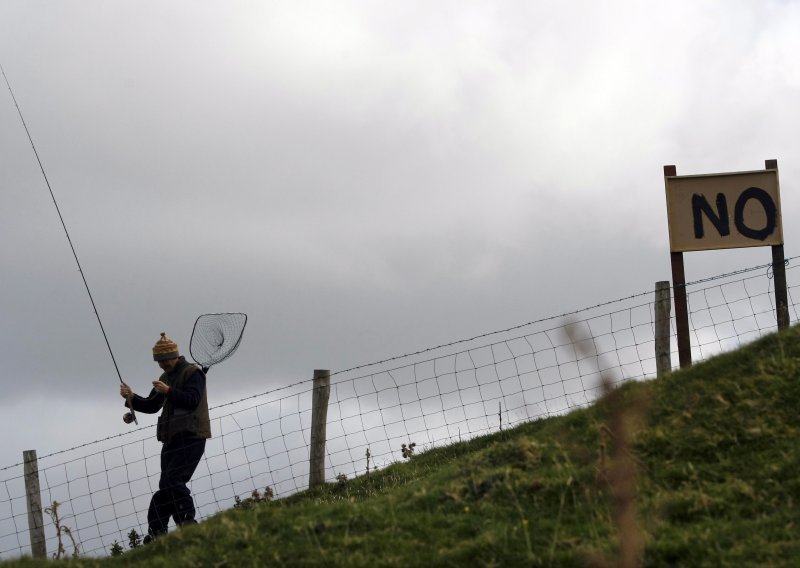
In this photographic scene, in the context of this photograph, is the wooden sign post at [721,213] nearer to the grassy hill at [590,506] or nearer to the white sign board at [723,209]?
the white sign board at [723,209]

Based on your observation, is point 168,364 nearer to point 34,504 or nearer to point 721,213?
point 34,504

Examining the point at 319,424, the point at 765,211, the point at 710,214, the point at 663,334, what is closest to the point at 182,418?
the point at 319,424

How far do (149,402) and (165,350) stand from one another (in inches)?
24.2

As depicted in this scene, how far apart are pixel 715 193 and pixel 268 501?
575 cm

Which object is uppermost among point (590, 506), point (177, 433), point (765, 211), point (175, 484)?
point (765, 211)

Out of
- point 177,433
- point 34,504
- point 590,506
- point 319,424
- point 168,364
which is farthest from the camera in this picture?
point 319,424

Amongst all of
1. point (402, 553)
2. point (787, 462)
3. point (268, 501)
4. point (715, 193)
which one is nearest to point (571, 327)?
point (402, 553)

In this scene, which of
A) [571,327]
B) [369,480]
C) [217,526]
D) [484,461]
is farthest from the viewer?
[369,480]

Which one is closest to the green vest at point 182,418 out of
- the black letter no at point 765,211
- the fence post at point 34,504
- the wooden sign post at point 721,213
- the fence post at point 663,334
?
the fence post at point 34,504

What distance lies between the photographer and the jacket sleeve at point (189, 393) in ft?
31.6

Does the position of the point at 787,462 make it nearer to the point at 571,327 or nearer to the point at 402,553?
the point at 402,553

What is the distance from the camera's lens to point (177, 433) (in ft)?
32.0

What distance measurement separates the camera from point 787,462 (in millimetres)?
7043

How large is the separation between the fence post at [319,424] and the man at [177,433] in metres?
1.30
